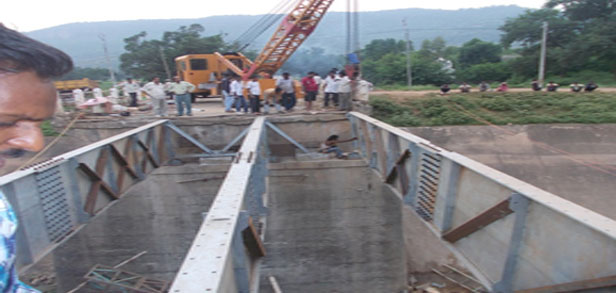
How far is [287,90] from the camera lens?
11773mm

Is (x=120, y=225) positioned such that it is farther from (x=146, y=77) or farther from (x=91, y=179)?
(x=146, y=77)

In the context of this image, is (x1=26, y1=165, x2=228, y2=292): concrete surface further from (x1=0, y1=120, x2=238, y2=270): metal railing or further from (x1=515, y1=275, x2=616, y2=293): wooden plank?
(x1=515, y1=275, x2=616, y2=293): wooden plank

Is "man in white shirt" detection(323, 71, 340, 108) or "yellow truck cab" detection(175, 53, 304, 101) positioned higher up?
"yellow truck cab" detection(175, 53, 304, 101)

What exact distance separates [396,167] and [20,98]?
17.5ft

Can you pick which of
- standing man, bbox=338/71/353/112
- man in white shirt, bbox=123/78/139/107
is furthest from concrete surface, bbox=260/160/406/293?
man in white shirt, bbox=123/78/139/107

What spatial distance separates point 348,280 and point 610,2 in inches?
1461

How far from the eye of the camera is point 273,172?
9.92 metres

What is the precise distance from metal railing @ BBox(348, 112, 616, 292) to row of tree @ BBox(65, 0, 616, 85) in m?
23.9

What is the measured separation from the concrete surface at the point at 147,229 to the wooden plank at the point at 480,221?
23.1ft

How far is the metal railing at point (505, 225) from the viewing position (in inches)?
99.3

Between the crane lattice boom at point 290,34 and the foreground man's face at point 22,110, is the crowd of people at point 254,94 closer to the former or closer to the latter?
the crane lattice boom at point 290,34

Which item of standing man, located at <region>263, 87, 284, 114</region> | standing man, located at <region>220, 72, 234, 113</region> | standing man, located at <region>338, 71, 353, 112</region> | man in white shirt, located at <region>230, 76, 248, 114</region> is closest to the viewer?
standing man, located at <region>338, 71, 353, 112</region>

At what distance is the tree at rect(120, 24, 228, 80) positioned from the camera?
126 feet

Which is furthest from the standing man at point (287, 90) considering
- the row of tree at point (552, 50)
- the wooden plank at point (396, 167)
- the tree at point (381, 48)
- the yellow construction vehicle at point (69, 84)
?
the tree at point (381, 48)
